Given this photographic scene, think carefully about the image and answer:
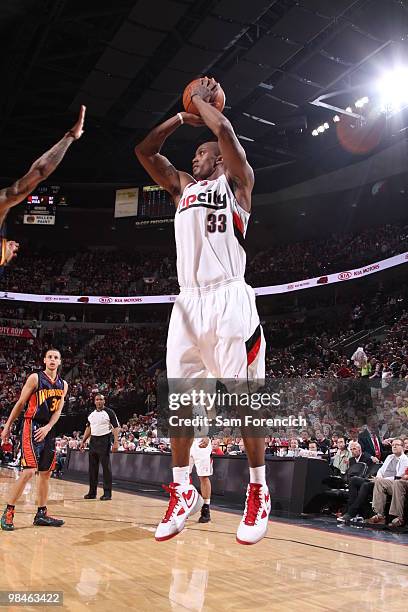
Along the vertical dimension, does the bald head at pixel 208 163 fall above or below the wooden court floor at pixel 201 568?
above

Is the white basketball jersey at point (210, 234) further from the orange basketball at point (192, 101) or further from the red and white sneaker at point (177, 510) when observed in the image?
the red and white sneaker at point (177, 510)

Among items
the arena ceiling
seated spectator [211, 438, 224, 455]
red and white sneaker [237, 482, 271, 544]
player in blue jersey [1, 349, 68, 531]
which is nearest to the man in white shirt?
seated spectator [211, 438, 224, 455]

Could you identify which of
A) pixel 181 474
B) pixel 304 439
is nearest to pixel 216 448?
pixel 304 439

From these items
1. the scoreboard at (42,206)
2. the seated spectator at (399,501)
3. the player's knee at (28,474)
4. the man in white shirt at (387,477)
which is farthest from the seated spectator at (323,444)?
the scoreboard at (42,206)

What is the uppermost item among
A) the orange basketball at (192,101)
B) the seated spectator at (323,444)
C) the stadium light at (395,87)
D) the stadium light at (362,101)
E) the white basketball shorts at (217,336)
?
the stadium light at (362,101)

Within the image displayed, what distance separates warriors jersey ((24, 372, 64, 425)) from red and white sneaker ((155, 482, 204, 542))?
4.12 meters

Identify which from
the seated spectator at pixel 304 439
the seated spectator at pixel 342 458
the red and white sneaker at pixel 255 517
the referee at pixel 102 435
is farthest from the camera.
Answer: the seated spectator at pixel 304 439

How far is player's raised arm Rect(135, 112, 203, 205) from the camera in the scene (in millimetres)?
3037

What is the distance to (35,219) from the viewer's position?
25.6 metres

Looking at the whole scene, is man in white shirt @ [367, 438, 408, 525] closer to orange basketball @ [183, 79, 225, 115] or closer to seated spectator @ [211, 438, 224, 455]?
seated spectator @ [211, 438, 224, 455]

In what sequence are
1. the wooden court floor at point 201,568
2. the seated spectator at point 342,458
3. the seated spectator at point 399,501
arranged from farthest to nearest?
the seated spectator at point 342,458, the seated spectator at point 399,501, the wooden court floor at point 201,568

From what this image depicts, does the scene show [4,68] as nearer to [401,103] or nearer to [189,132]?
[189,132]

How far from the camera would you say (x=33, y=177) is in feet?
12.3

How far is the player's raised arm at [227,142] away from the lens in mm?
2811
